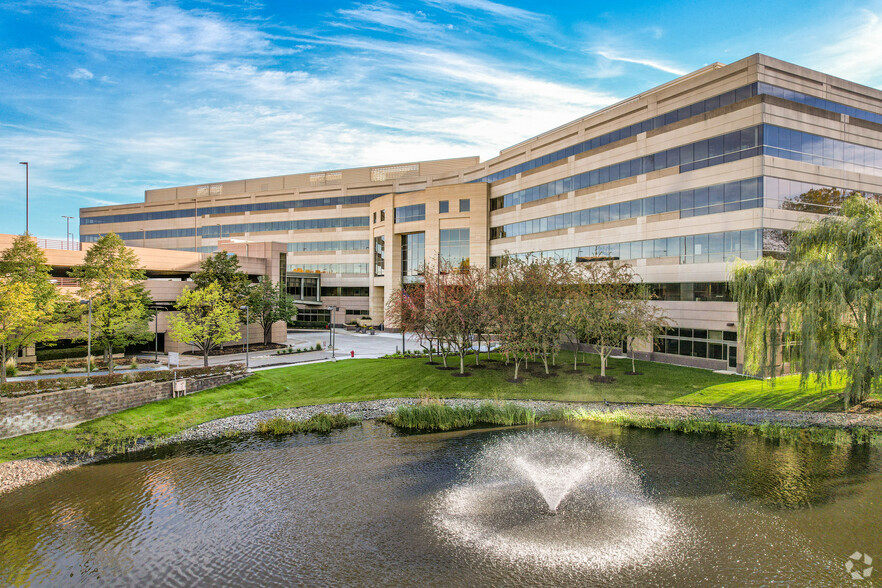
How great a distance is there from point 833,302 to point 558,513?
18444mm

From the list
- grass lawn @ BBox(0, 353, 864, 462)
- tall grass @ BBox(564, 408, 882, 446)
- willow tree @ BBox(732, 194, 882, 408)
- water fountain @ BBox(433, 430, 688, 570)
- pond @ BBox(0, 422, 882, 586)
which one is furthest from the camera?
willow tree @ BBox(732, 194, 882, 408)

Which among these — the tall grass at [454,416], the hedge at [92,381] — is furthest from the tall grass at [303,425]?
the hedge at [92,381]

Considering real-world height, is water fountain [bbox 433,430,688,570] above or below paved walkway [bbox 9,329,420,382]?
below

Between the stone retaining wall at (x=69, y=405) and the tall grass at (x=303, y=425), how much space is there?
7.18 metres

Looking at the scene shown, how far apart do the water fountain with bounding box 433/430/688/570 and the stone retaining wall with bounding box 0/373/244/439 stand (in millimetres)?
18437

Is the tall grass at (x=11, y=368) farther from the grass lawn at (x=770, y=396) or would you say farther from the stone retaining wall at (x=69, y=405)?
the grass lawn at (x=770, y=396)

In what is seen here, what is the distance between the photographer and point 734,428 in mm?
22812

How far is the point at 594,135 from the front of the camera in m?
44.8

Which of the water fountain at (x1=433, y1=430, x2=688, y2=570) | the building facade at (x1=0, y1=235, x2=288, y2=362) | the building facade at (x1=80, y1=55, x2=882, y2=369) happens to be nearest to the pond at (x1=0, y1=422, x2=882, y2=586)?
the water fountain at (x1=433, y1=430, x2=688, y2=570)

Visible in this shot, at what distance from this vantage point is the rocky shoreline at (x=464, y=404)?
2091 cm

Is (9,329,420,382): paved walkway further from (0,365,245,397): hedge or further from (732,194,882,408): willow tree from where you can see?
(732,194,882,408): willow tree

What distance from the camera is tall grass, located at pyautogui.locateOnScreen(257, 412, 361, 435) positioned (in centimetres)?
2298

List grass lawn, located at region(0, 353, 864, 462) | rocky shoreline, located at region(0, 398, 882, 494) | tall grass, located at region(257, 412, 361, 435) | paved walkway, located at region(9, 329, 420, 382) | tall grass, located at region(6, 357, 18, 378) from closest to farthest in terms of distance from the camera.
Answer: rocky shoreline, located at region(0, 398, 882, 494), grass lawn, located at region(0, 353, 864, 462), tall grass, located at region(257, 412, 361, 435), tall grass, located at region(6, 357, 18, 378), paved walkway, located at region(9, 329, 420, 382)

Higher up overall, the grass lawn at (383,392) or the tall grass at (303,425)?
the grass lawn at (383,392)
